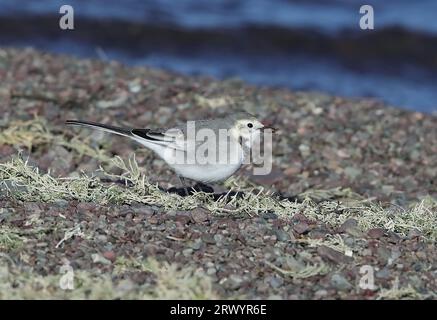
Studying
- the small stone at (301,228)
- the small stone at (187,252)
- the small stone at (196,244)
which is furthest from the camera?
the small stone at (301,228)

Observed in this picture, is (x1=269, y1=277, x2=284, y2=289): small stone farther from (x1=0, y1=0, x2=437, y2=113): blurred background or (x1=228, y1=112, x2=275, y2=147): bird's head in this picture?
(x1=0, y1=0, x2=437, y2=113): blurred background

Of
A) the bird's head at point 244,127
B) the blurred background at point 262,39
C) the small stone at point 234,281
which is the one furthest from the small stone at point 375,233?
the blurred background at point 262,39

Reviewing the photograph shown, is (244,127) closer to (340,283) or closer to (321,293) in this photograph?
(340,283)

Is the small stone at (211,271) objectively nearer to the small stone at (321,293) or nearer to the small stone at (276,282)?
the small stone at (276,282)

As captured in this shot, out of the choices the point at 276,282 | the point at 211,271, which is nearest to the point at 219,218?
the point at 211,271

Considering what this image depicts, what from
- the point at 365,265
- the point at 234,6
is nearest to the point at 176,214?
the point at 365,265

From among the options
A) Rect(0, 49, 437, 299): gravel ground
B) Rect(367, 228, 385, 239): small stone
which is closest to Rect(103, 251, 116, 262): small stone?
Rect(0, 49, 437, 299): gravel ground
